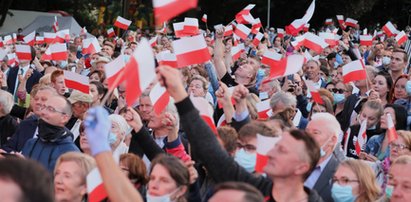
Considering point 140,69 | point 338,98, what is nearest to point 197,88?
point 338,98

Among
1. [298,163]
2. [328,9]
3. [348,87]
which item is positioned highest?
Answer: [298,163]

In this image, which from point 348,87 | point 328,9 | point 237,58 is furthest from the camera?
point 328,9

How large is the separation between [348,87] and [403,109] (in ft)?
8.86

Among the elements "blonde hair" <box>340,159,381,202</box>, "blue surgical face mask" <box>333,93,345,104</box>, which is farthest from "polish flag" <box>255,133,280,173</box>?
"blue surgical face mask" <box>333,93,345,104</box>

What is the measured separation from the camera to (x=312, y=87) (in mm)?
9766

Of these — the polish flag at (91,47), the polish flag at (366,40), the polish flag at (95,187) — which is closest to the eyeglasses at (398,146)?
the polish flag at (95,187)

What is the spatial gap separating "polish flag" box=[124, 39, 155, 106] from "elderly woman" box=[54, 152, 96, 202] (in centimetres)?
113

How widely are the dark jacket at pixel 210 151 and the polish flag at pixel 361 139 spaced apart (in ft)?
11.5

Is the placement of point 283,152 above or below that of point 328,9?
above

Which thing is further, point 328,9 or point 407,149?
point 328,9

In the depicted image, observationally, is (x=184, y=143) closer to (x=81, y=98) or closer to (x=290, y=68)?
(x=290, y=68)

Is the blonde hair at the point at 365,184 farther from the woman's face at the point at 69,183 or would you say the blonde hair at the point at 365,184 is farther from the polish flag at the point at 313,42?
the polish flag at the point at 313,42

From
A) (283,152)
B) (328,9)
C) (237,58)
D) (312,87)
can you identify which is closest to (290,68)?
(312,87)

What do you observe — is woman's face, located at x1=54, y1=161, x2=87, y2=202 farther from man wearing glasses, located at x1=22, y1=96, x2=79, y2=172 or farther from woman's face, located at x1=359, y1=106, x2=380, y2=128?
woman's face, located at x1=359, y1=106, x2=380, y2=128
